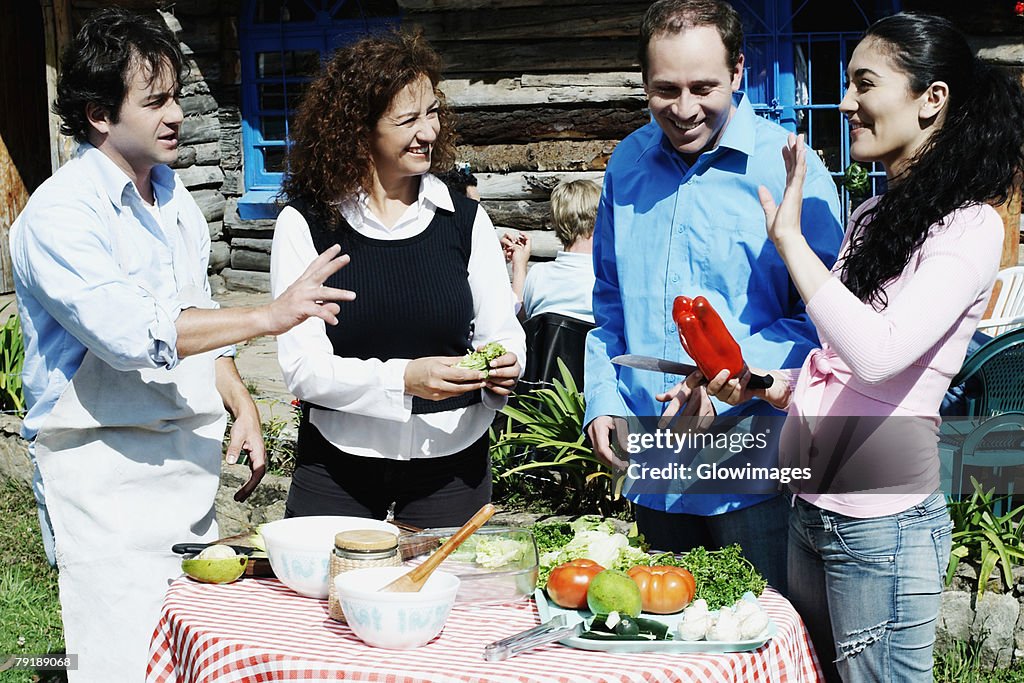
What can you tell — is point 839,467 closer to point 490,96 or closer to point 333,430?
point 333,430

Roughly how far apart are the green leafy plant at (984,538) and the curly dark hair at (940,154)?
205 centimetres

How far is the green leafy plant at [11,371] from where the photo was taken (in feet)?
20.2

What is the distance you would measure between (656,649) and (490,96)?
5.50m

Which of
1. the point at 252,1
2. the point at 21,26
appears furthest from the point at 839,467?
the point at 21,26

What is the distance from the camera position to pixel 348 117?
2900mm

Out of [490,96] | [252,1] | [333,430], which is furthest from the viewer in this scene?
[252,1]

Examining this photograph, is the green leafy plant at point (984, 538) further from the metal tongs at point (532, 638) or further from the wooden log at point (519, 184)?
the wooden log at point (519, 184)

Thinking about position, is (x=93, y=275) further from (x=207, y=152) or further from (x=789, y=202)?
(x=207, y=152)

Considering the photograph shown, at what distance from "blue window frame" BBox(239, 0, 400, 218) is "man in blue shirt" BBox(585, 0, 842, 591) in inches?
247

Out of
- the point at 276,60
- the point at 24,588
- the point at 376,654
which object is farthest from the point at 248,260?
the point at 376,654

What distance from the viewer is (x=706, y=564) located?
236 centimetres

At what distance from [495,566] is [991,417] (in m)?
2.48

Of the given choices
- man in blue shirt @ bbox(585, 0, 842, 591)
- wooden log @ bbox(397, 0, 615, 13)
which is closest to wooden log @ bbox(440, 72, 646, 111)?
wooden log @ bbox(397, 0, 615, 13)

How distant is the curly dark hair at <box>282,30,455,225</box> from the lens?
2.89 m
